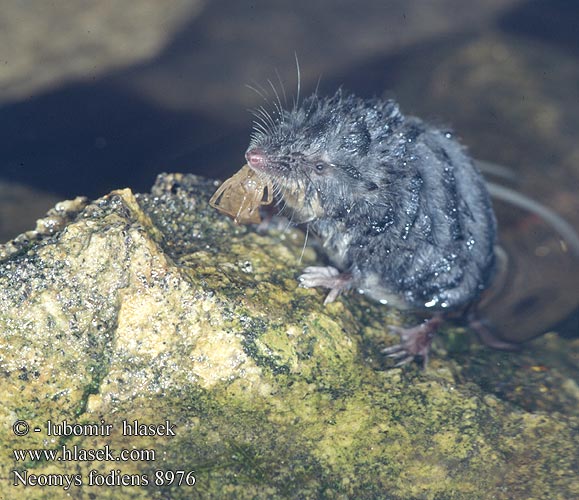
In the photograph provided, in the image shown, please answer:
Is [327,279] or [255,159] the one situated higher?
[255,159]

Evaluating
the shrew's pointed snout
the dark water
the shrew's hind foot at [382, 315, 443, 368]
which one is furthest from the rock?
the dark water

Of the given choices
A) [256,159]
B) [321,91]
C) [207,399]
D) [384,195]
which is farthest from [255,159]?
[321,91]

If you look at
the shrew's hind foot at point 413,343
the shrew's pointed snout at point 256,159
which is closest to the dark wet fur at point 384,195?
the shrew's pointed snout at point 256,159

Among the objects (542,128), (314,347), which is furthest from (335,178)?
(542,128)

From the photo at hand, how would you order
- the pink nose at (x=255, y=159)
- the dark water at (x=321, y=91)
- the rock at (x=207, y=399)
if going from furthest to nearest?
1. the dark water at (x=321, y=91)
2. the pink nose at (x=255, y=159)
3. the rock at (x=207, y=399)

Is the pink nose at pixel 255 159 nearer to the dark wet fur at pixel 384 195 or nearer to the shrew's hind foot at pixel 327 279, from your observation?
the dark wet fur at pixel 384 195

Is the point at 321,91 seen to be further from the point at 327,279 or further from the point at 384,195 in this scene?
the point at 327,279
